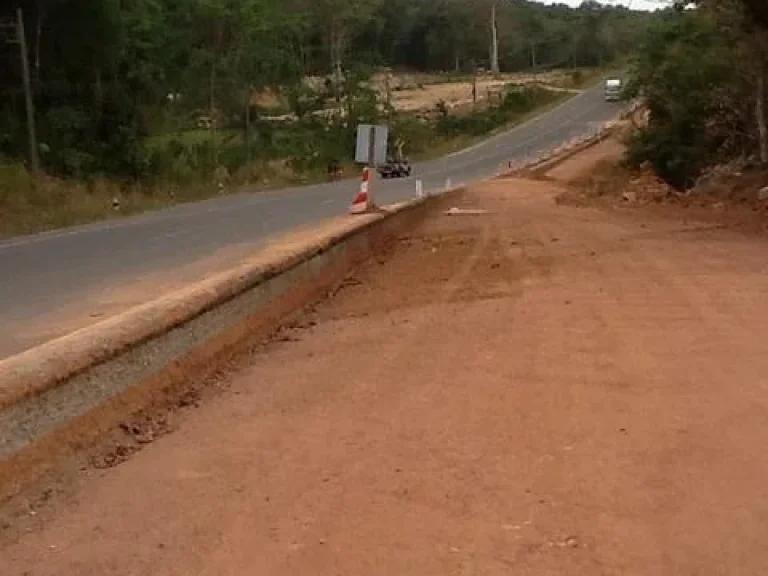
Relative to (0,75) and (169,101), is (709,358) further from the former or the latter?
(169,101)

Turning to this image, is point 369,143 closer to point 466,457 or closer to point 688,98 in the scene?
point 466,457

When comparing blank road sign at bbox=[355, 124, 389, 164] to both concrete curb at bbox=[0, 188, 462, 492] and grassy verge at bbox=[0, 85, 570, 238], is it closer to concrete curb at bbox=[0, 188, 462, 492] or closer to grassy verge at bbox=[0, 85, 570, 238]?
concrete curb at bbox=[0, 188, 462, 492]

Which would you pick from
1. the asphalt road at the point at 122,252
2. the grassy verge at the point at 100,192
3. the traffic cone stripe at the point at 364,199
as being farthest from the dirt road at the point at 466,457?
the grassy verge at the point at 100,192

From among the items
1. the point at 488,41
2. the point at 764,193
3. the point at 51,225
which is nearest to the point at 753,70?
the point at 764,193

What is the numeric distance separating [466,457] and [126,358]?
8.29 ft

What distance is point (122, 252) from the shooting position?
74.8 ft

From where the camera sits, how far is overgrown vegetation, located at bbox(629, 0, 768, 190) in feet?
103

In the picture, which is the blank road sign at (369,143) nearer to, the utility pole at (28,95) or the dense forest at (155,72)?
the utility pole at (28,95)

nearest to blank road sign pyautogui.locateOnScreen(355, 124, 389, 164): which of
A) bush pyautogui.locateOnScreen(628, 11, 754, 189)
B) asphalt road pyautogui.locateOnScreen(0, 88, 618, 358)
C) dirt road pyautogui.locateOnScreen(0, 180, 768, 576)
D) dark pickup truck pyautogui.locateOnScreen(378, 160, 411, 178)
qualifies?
asphalt road pyautogui.locateOnScreen(0, 88, 618, 358)

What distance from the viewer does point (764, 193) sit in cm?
2566

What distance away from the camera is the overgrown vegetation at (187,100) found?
47.5m

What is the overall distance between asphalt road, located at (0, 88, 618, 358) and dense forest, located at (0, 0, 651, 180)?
19.9ft

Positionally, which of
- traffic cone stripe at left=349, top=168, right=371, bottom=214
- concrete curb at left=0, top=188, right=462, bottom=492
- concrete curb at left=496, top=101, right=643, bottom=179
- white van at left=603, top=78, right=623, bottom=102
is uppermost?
concrete curb at left=0, top=188, right=462, bottom=492

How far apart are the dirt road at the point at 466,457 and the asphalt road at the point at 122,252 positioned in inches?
107
